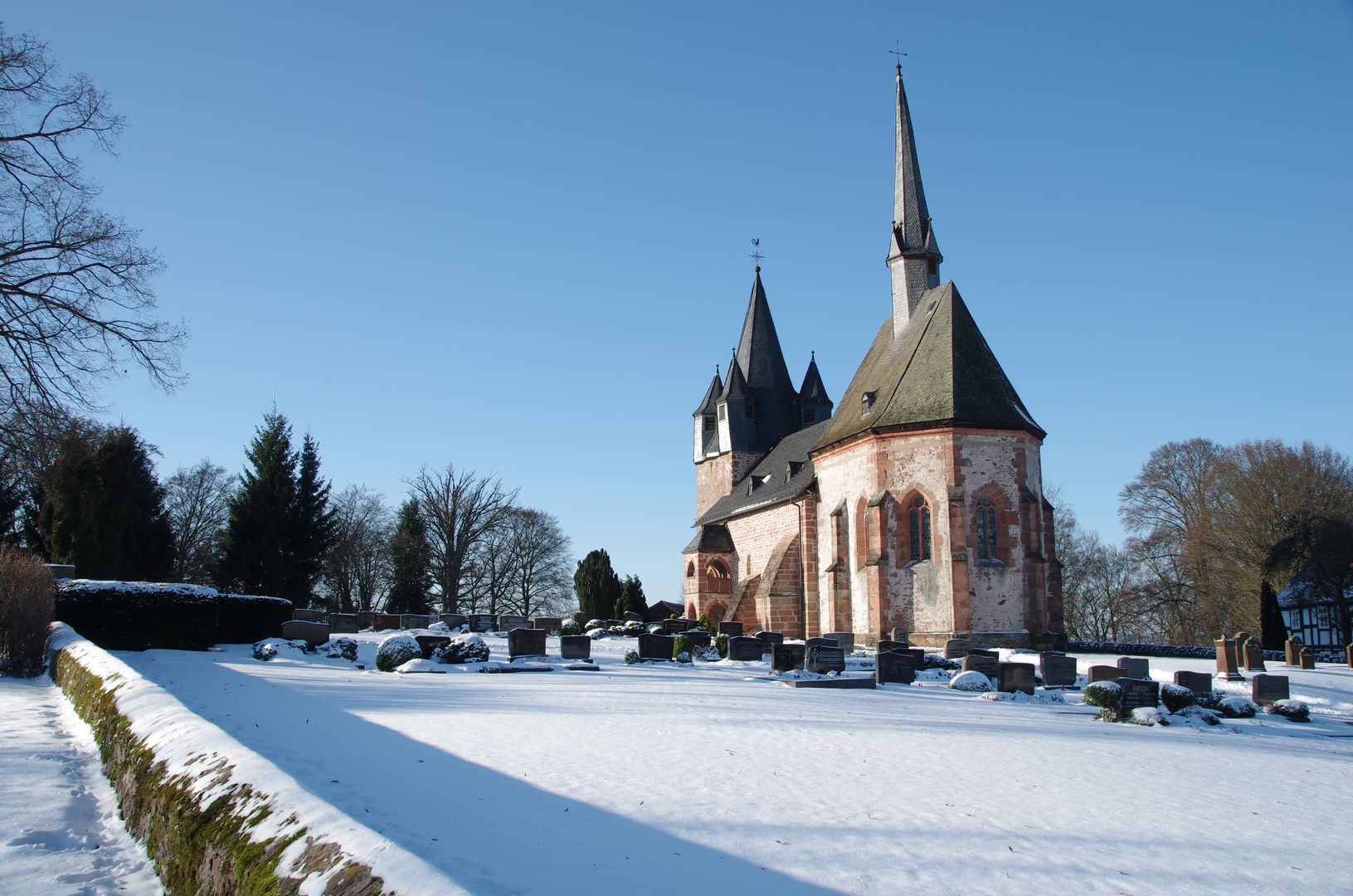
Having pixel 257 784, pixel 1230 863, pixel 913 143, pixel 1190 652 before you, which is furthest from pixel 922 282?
pixel 257 784

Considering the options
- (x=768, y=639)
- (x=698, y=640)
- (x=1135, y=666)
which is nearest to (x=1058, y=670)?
(x=1135, y=666)

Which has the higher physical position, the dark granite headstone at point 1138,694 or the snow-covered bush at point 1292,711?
the dark granite headstone at point 1138,694

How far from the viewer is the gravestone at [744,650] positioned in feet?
67.3

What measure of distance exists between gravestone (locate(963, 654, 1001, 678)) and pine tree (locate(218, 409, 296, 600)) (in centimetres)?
2617

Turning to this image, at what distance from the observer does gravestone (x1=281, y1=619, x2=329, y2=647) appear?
2016 cm

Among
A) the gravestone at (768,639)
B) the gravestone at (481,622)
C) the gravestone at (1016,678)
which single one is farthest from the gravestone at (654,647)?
the gravestone at (481,622)

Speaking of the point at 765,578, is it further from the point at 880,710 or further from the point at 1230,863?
the point at 1230,863

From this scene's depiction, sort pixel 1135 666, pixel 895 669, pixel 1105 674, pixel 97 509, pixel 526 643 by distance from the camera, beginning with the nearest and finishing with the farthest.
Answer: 1. pixel 1105 674
2. pixel 895 669
3. pixel 1135 666
4. pixel 526 643
5. pixel 97 509

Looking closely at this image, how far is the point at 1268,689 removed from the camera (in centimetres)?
1501

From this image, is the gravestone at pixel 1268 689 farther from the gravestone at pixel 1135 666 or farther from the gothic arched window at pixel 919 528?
the gothic arched window at pixel 919 528

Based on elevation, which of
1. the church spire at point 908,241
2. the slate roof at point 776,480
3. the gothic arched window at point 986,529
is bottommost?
the gothic arched window at point 986,529

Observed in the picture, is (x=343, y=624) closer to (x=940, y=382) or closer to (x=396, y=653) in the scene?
(x=396, y=653)

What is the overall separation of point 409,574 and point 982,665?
32536mm

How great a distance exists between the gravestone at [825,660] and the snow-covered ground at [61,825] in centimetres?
1183
